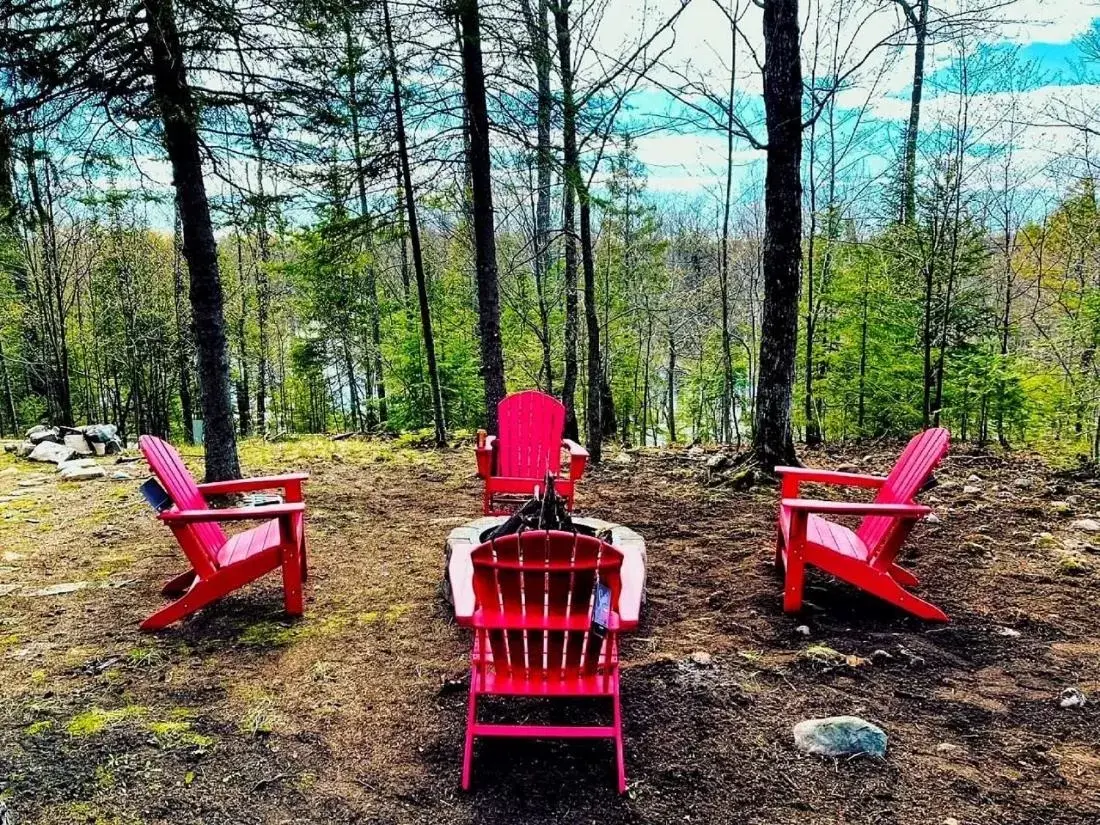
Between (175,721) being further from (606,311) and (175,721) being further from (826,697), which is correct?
(606,311)

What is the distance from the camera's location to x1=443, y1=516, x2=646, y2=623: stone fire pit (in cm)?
225

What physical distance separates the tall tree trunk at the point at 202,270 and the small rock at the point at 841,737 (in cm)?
458

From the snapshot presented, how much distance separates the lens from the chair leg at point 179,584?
360cm

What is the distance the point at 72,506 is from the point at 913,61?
13.4m

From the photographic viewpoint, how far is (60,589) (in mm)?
3803

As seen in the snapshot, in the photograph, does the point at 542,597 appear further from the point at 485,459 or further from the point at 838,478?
the point at 485,459

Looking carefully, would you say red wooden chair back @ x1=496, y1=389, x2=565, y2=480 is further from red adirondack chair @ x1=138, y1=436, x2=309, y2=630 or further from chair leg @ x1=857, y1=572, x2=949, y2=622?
chair leg @ x1=857, y1=572, x2=949, y2=622

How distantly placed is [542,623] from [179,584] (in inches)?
98.2

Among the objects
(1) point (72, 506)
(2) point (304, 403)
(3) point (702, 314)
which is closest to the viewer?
(1) point (72, 506)

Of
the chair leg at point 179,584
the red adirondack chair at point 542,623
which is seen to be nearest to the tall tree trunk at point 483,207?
the chair leg at point 179,584

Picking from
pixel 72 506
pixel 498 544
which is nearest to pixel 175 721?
pixel 498 544

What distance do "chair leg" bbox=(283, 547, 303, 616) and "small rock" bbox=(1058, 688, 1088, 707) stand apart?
3190 millimetres

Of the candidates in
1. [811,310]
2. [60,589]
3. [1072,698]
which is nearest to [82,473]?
[60,589]

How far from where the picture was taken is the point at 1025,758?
208cm
